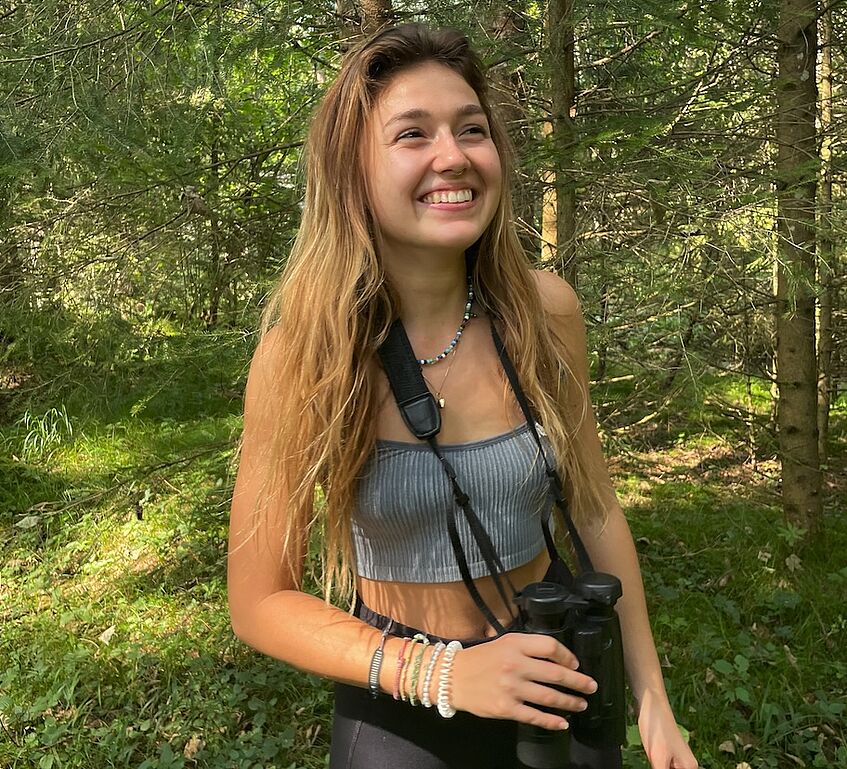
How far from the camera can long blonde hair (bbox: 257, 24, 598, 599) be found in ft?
4.84

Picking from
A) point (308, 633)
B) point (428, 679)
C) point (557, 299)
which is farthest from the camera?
point (557, 299)

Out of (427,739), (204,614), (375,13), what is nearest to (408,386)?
(427,739)

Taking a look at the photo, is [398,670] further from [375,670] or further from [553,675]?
[553,675]

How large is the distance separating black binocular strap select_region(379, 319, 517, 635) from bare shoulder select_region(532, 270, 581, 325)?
1.33 ft

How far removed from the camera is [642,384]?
470cm

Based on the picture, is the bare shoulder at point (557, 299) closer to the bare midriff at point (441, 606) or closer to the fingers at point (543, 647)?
the bare midriff at point (441, 606)

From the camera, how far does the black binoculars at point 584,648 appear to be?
4.02 feet

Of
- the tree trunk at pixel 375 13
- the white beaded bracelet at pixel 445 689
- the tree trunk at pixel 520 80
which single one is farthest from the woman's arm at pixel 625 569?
the tree trunk at pixel 375 13

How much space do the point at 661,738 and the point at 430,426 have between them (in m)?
0.75

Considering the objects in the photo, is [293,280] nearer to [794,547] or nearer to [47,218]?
[47,218]

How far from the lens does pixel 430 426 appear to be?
1446 mm

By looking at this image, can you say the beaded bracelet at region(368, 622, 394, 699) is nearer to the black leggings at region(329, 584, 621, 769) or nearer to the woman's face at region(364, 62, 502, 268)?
the black leggings at region(329, 584, 621, 769)

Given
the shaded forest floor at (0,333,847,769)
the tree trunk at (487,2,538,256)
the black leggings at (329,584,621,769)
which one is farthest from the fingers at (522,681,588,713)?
the tree trunk at (487,2,538,256)

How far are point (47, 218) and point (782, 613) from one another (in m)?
4.59
